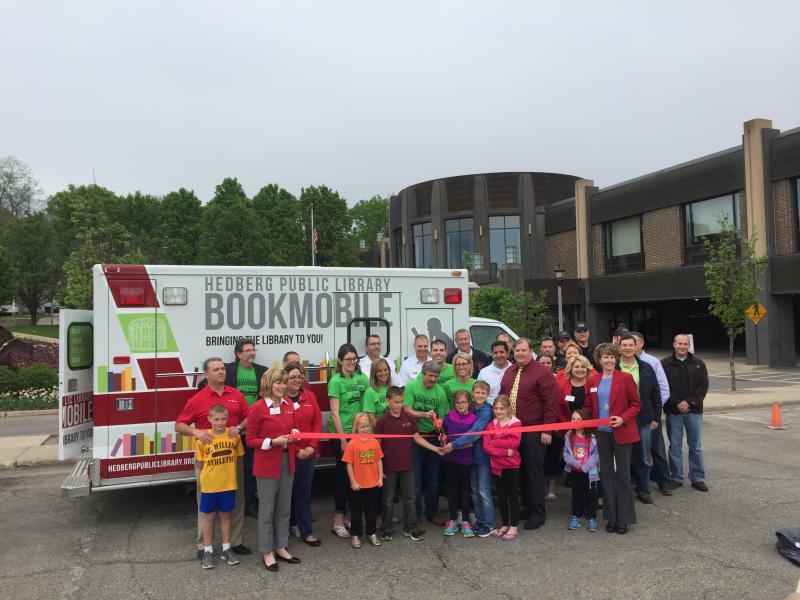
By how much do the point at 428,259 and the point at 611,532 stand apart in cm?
3717

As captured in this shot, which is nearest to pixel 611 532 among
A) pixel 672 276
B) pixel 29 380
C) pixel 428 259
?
pixel 29 380

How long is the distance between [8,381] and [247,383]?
38.0 feet

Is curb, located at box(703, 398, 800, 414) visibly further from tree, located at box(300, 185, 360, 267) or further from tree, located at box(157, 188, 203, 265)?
tree, located at box(157, 188, 203, 265)

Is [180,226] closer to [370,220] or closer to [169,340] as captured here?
[370,220]

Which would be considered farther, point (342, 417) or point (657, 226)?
point (657, 226)

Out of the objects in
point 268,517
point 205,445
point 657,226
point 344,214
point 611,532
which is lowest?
point 611,532

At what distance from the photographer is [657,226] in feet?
91.5

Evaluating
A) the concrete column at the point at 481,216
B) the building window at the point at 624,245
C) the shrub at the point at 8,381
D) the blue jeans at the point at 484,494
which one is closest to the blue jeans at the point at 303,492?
the blue jeans at the point at 484,494

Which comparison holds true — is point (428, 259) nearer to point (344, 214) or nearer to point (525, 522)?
point (344, 214)

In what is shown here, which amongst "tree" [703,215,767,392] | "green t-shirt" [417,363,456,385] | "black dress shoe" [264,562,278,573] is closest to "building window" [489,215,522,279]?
"tree" [703,215,767,392]

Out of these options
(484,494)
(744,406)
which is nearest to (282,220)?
(744,406)

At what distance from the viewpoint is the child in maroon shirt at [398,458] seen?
536cm

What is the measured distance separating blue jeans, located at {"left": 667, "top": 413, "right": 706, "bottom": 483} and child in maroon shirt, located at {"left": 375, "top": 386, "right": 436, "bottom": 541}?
3.21 meters

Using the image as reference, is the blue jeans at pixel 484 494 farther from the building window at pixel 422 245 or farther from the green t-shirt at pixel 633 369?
the building window at pixel 422 245
